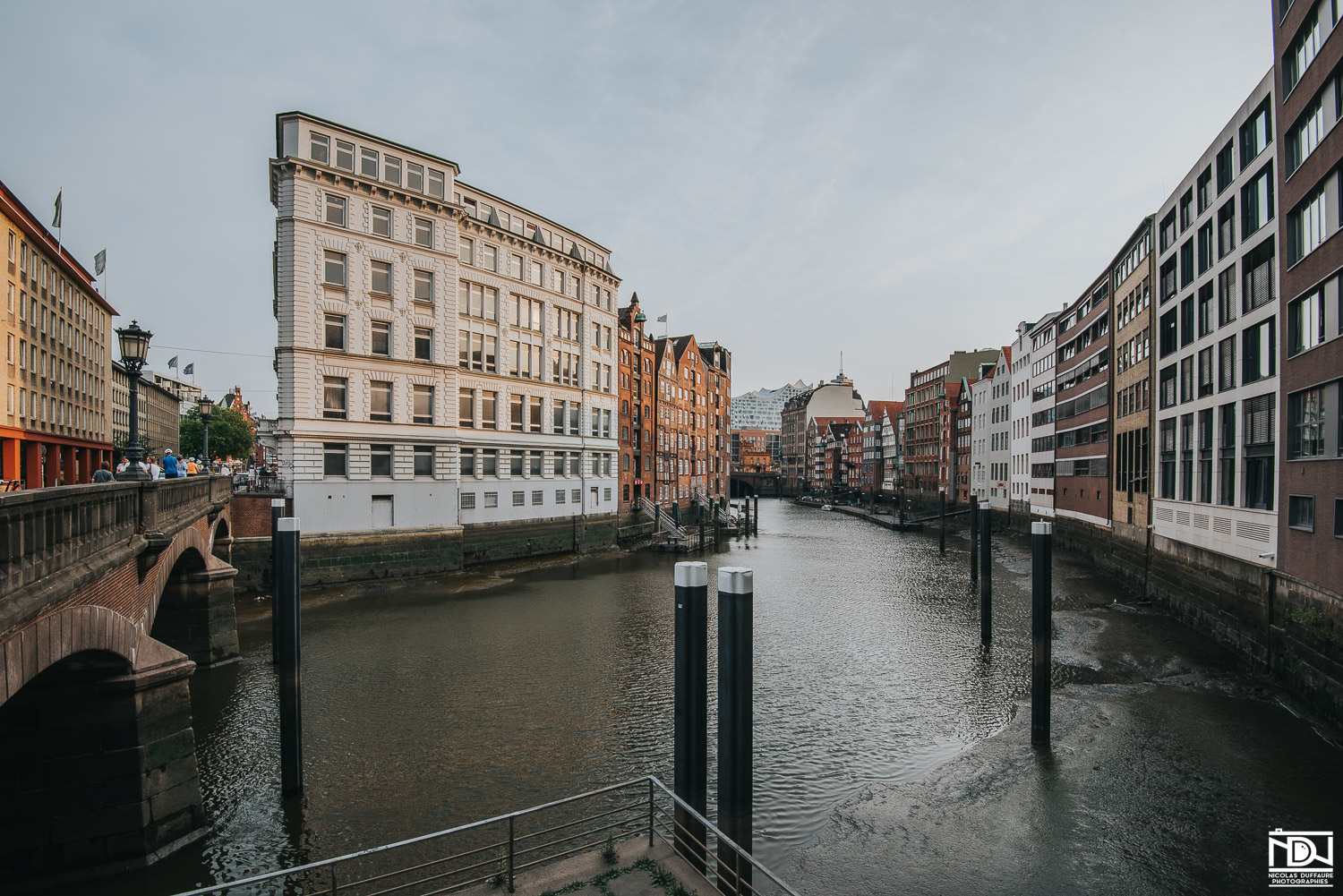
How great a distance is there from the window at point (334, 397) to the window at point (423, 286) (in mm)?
6387

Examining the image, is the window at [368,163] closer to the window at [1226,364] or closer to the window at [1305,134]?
the window at [1305,134]

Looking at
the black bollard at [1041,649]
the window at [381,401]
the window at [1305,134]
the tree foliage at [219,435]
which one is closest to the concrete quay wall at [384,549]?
the window at [381,401]

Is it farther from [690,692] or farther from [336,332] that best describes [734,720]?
[336,332]

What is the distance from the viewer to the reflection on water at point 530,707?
40.6 feet

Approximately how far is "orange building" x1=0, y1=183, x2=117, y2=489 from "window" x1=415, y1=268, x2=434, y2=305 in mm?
20073

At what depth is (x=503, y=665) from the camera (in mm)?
21828

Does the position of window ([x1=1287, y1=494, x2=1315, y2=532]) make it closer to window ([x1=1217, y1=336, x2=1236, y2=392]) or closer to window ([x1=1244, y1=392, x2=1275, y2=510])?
window ([x1=1244, y1=392, x2=1275, y2=510])

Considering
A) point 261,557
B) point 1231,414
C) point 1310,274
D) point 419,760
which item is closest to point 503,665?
point 419,760

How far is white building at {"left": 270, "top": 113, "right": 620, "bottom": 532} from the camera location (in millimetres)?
35062

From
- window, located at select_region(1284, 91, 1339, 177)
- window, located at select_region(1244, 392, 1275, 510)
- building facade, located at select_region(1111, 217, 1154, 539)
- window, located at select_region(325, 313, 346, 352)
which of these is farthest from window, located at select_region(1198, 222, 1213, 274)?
window, located at select_region(325, 313, 346, 352)

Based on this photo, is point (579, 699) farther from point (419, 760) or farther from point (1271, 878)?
point (1271, 878)

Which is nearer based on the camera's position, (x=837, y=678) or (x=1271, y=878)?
(x=1271, y=878)

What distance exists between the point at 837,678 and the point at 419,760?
39.9 ft

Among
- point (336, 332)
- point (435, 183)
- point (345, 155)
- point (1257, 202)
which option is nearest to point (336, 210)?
point (345, 155)
